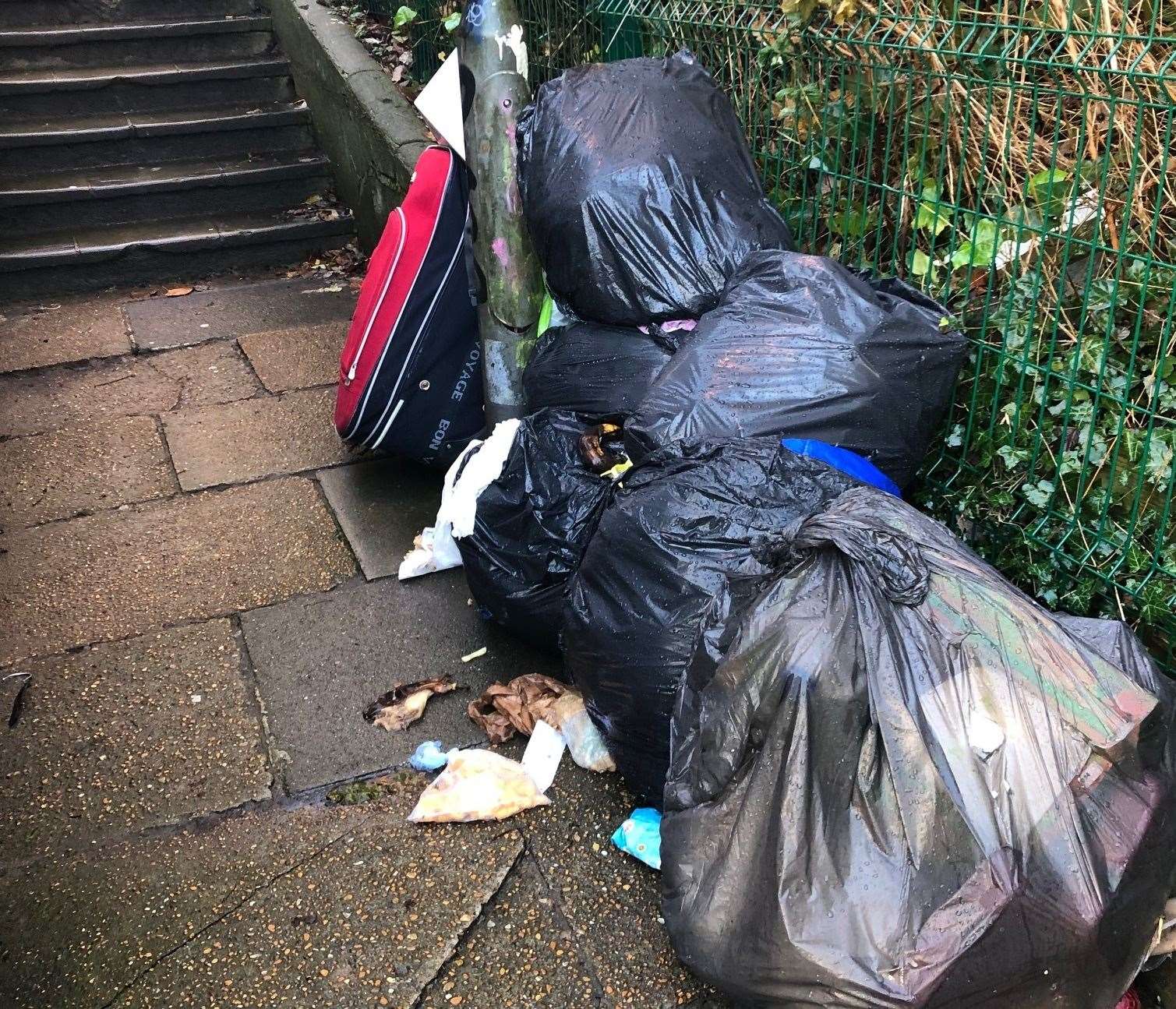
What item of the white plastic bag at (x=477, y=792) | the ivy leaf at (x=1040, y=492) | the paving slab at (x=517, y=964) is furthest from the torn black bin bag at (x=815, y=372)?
the paving slab at (x=517, y=964)

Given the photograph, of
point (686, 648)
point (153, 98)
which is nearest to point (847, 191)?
point (686, 648)

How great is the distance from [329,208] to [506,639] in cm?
402

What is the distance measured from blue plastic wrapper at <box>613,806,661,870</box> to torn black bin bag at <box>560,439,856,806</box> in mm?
34

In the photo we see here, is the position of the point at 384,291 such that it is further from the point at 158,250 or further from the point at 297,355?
the point at 158,250

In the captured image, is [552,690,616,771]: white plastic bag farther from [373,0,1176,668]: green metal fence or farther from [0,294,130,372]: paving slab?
[0,294,130,372]: paving slab

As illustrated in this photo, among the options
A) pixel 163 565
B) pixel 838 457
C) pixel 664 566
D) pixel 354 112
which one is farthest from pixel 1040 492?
pixel 354 112

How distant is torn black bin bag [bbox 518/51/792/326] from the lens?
281 cm

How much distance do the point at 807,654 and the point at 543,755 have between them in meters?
0.96

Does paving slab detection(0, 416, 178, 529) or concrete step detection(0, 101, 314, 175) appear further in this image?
concrete step detection(0, 101, 314, 175)

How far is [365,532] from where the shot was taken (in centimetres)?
344

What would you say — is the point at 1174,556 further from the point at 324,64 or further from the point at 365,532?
the point at 324,64

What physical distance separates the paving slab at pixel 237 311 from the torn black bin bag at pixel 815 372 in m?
3.04

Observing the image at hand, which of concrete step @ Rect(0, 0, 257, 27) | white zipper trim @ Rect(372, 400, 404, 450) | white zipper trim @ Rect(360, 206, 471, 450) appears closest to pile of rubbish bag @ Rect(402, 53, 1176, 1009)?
white zipper trim @ Rect(360, 206, 471, 450)

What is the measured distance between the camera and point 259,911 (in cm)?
213
